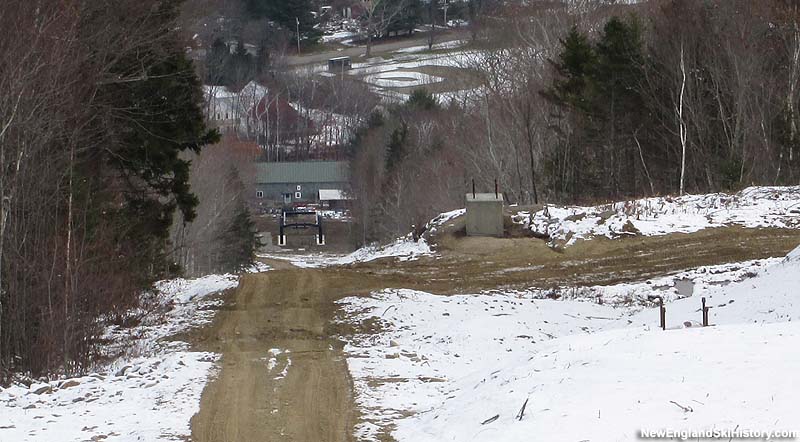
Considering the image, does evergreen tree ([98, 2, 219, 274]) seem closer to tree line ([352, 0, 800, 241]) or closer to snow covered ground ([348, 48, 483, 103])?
tree line ([352, 0, 800, 241])

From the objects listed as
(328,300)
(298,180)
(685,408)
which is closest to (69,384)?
(328,300)

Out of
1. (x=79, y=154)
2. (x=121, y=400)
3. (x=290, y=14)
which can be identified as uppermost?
(x=290, y=14)

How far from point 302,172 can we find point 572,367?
267 feet

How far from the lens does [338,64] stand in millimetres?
117250

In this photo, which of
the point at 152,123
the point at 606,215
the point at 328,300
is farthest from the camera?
the point at 606,215

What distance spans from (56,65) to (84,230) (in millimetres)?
2556

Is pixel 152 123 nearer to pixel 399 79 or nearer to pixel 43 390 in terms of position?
pixel 43 390

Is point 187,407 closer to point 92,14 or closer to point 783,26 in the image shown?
point 92,14

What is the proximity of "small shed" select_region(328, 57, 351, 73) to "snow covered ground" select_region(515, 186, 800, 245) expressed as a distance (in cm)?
8954

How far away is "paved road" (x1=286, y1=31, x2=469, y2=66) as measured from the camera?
120m

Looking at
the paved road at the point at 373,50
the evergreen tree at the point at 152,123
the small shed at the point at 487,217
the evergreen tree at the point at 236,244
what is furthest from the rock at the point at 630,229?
the paved road at the point at 373,50

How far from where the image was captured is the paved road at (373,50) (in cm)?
12000

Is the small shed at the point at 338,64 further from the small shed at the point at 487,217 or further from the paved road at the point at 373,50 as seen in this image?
the small shed at the point at 487,217

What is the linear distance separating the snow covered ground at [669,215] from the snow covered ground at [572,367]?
7.05m
